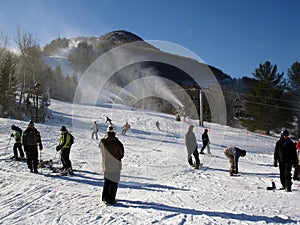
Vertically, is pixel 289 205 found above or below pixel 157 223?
above

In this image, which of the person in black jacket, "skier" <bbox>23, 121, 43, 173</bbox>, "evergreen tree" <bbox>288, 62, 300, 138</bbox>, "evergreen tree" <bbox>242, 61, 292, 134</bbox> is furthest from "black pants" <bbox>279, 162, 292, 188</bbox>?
"evergreen tree" <bbox>288, 62, 300, 138</bbox>

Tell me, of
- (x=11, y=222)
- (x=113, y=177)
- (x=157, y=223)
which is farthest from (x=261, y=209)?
(x=11, y=222)

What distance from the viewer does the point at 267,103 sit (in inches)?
1747

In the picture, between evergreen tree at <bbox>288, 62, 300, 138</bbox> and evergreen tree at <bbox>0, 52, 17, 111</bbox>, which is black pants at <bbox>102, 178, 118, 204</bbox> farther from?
evergreen tree at <bbox>288, 62, 300, 138</bbox>

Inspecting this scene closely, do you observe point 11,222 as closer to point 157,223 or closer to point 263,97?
point 157,223

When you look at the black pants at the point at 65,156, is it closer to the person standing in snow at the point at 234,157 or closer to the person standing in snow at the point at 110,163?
the person standing in snow at the point at 110,163

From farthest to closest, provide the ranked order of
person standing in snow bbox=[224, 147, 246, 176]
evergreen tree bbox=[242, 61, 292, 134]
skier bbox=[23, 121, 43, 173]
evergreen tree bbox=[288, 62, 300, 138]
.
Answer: evergreen tree bbox=[288, 62, 300, 138], evergreen tree bbox=[242, 61, 292, 134], person standing in snow bbox=[224, 147, 246, 176], skier bbox=[23, 121, 43, 173]

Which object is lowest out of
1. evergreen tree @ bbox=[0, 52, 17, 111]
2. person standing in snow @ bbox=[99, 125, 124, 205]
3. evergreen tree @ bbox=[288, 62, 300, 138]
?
person standing in snow @ bbox=[99, 125, 124, 205]

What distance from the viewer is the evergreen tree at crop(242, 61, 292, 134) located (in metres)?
43.6

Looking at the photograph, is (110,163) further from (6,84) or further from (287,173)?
(6,84)

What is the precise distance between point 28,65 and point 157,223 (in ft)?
157

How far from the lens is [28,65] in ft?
152

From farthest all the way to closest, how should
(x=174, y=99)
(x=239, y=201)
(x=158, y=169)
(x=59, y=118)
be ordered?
1. (x=59, y=118)
2. (x=174, y=99)
3. (x=158, y=169)
4. (x=239, y=201)

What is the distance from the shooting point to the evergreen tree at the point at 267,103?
43562 mm
